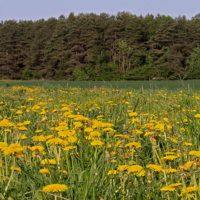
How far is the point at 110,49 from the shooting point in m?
41.5

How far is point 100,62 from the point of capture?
130 feet

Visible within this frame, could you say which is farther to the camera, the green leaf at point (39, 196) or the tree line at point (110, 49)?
the tree line at point (110, 49)

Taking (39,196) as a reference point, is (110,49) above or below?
above

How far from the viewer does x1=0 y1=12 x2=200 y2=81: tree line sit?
37625mm

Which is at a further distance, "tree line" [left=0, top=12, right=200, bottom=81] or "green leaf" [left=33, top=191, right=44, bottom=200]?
"tree line" [left=0, top=12, right=200, bottom=81]

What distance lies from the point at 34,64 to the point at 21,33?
7.89 m

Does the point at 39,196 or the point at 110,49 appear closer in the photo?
the point at 39,196

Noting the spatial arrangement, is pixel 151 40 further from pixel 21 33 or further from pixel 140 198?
pixel 140 198

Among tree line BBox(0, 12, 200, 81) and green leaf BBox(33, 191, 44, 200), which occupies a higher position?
tree line BBox(0, 12, 200, 81)

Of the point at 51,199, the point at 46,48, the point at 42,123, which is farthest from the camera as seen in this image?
the point at 46,48

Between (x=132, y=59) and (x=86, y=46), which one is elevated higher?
(x=86, y=46)

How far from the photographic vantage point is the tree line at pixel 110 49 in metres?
37.6

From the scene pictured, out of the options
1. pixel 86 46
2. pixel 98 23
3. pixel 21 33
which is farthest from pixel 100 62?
pixel 21 33

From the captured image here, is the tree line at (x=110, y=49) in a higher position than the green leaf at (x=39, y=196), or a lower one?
higher
